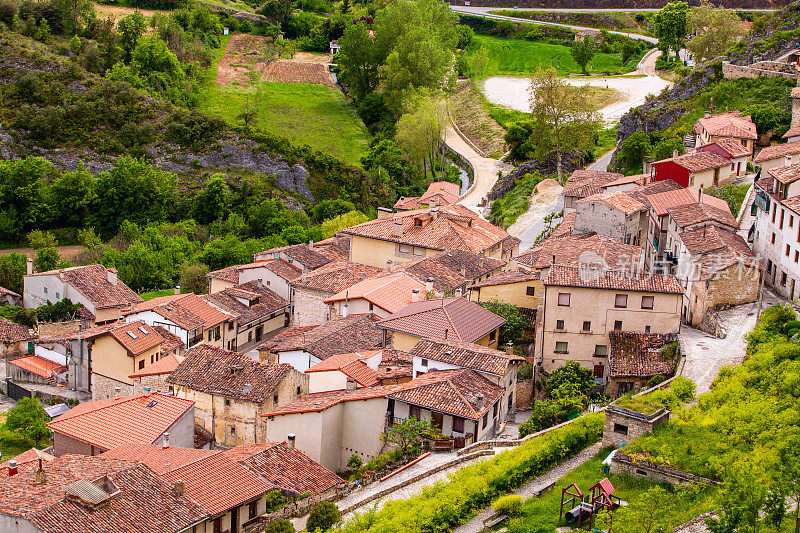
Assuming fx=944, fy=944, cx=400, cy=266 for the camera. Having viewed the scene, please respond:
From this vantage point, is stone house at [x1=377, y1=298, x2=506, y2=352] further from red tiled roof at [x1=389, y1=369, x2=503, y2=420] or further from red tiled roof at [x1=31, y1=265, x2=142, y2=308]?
Answer: red tiled roof at [x1=31, y1=265, x2=142, y2=308]

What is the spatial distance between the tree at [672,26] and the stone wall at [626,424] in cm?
7926

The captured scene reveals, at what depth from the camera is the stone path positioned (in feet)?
87.0

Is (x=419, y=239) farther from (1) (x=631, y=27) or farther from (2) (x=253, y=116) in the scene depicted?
(1) (x=631, y=27)

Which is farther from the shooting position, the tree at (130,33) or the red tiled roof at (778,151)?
the tree at (130,33)

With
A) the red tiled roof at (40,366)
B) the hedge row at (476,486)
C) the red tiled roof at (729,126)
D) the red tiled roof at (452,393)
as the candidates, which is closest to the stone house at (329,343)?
the red tiled roof at (452,393)

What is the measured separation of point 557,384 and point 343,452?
29.1 feet

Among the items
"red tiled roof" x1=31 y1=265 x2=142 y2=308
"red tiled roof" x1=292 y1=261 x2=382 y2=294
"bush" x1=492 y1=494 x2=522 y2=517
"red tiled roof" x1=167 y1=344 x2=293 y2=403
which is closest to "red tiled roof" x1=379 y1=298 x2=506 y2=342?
"red tiled roof" x1=167 y1=344 x2=293 y2=403

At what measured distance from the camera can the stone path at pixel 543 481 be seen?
2652cm

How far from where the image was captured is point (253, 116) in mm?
105062

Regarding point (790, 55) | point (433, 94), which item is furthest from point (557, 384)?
point (433, 94)

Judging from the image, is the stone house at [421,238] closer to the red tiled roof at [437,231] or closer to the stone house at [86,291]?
the red tiled roof at [437,231]

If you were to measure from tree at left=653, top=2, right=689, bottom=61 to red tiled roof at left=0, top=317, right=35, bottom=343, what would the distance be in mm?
73539

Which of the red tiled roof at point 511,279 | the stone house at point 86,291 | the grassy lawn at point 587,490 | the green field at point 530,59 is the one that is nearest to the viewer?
the grassy lawn at point 587,490

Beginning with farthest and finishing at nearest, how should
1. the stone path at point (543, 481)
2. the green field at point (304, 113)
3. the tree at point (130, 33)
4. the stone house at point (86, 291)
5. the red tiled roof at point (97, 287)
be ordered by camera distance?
the tree at point (130, 33), the green field at point (304, 113), the red tiled roof at point (97, 287), the stone house at point (86, 291), the stone path at point (543, 481)
